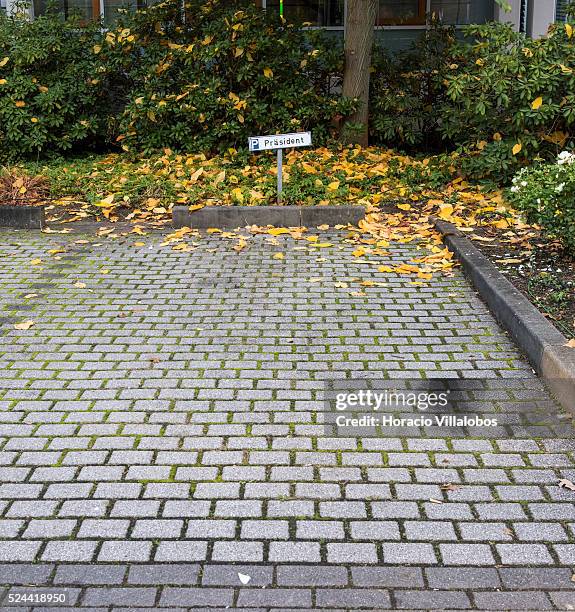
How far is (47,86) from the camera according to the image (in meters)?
12.2

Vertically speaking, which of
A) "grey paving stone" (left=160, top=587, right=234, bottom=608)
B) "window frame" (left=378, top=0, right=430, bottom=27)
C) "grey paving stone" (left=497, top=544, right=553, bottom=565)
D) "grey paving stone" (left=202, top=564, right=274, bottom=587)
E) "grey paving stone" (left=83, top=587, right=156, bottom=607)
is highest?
"window frame" (left=378, top=0, right=430, bottom=27)

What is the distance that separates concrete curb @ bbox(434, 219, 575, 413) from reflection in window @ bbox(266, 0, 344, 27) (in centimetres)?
856

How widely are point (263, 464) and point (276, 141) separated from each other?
5569 mm

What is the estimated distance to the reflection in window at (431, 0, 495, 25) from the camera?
1434 cm

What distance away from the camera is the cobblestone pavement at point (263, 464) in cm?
302

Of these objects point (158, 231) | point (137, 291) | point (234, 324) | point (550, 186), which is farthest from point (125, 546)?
point (158, 231)

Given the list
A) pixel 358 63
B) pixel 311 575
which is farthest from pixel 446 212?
pixel 311 575

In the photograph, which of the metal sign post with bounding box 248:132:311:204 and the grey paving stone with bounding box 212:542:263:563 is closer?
the grey paving stone with bounding box 212:542:263:563

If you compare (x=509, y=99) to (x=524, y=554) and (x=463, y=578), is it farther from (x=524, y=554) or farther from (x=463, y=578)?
(x=463, y=578)

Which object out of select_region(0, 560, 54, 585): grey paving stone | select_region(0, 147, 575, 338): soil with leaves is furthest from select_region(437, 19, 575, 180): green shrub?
select_region(0, 560, 54, 585): grey paving stone

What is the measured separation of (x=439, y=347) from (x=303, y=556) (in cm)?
245

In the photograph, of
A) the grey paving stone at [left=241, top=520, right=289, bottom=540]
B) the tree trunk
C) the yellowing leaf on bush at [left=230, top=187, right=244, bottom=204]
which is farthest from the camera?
the tree trunk

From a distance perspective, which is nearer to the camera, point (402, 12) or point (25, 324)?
point (25, 324)

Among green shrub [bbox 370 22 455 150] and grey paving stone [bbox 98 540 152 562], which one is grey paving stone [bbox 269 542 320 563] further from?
green shrub [bbox 370 22 455 150]
